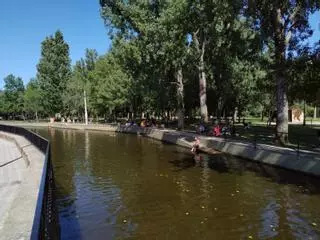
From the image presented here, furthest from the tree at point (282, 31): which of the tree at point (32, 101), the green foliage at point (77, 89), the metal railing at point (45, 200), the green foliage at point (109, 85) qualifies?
the tree at point (32, 101)

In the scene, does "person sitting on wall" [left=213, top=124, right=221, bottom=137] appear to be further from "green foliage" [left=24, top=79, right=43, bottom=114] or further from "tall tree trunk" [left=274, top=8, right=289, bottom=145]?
"green foliage" [left=24, top=79, right=43, bottom=114]

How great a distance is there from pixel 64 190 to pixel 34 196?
7.78 metres

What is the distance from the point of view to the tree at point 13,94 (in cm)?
13304

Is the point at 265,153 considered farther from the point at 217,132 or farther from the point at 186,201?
the point at 217,132

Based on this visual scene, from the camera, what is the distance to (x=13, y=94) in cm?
13488

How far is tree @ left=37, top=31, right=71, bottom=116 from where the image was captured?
9656 cm

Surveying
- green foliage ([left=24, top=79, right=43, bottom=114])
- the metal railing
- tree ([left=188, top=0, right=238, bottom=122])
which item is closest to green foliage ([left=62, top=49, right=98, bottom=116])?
green foliage ([left=24, top=79, right=43, bottom=114])

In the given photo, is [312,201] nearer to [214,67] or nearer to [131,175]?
[131,175]

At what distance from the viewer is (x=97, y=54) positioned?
10131cm

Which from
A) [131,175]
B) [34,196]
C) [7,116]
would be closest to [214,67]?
[131,175]

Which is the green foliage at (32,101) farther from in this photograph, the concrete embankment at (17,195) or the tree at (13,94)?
the concrete embankment at (17,195)

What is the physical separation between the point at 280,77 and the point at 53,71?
77.2 metres

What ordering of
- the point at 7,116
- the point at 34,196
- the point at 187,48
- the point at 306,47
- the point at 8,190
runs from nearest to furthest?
the point at 34,196 → the point at 8,190 → the point at 306,47 → the point at 187,48 → the point at 7,116

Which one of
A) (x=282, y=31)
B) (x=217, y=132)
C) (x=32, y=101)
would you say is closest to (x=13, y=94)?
(x=32, y=101)
